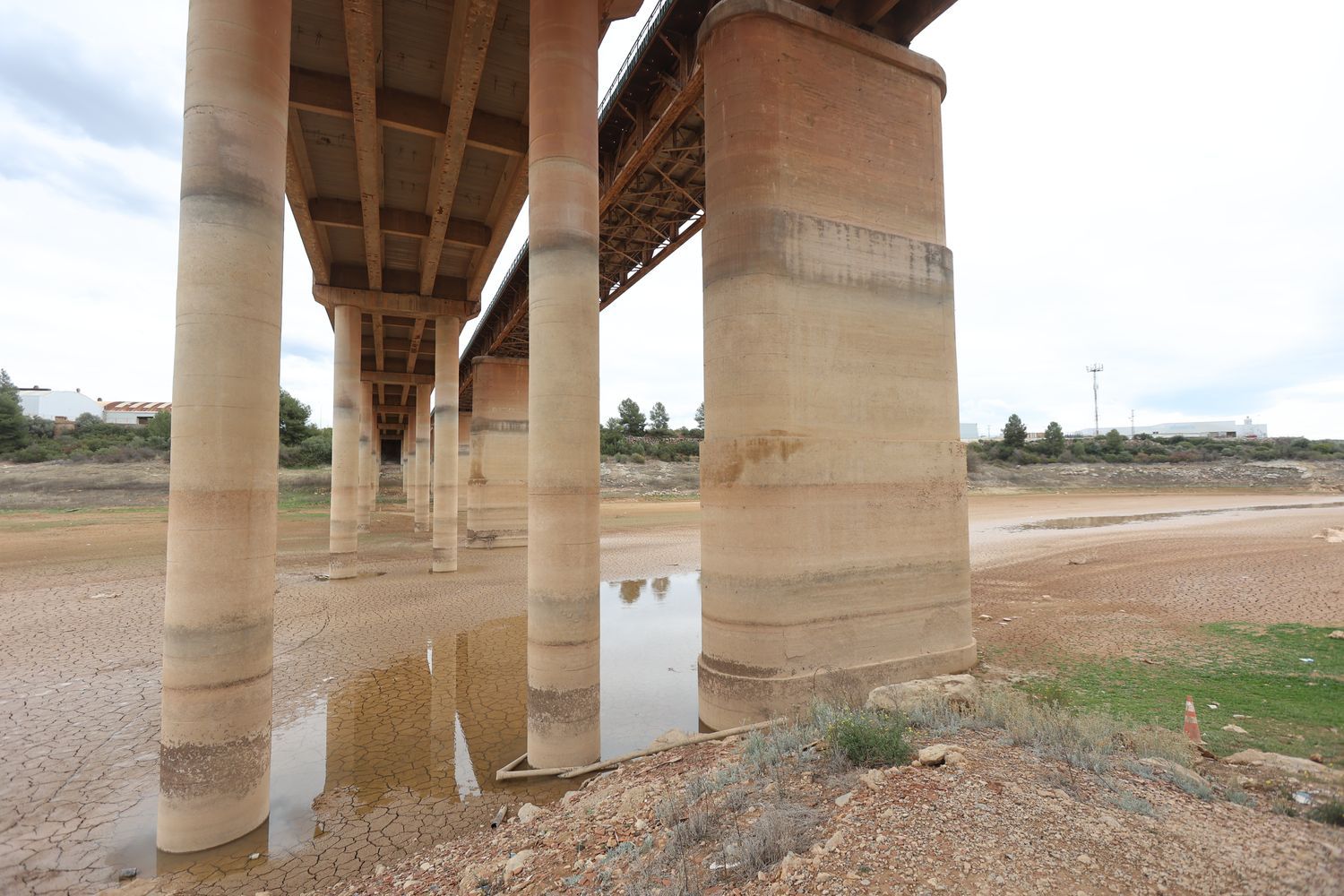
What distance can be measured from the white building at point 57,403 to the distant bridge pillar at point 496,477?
119m

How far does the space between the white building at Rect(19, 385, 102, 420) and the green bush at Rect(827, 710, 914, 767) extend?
475 ft

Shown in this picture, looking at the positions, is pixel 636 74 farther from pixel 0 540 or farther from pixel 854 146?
pixel 0 540

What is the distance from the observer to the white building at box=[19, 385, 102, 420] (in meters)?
108

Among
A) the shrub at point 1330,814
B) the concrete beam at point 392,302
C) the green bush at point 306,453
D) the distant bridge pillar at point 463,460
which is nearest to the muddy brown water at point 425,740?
the shrub at point 1330,814

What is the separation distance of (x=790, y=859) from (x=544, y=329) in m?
6.90

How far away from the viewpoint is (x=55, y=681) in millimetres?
11234

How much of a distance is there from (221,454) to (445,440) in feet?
59.1

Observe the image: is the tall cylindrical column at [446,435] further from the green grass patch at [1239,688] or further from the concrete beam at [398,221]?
the green grass patch at [1239,688]

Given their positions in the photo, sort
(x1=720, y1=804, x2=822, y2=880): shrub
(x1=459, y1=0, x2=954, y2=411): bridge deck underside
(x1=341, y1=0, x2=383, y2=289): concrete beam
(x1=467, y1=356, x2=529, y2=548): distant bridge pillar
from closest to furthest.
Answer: (x1=720, y1=804, x2=822, y2=880): shrub
(x1=341, y1=0, x2=383, y2=289): concrete beam
(x1=459, y1=0, x2=954, y2=411): bridge deck underside
(x1=467, y1=356, x2=529, y2=548): distant bridge pillar

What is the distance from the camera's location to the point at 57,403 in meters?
112

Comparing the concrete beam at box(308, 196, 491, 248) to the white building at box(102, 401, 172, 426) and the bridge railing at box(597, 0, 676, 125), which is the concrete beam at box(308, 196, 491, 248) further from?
the white building at box(102, 401, 172, 426)

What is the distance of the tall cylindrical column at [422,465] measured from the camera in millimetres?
40088

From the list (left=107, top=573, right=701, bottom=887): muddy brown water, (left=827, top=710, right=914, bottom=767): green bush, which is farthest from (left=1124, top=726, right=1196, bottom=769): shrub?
(left=107, top=573, right=701, bottom=887): muddy brown water

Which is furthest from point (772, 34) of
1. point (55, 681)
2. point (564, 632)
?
point (55, 681)
